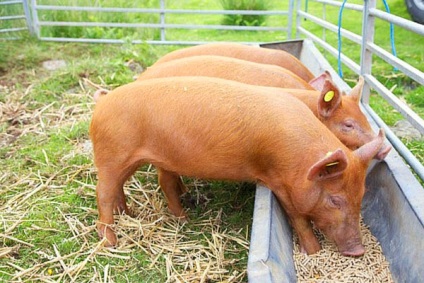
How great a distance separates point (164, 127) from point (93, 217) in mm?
980

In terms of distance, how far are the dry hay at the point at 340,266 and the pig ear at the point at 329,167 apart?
0.49 m

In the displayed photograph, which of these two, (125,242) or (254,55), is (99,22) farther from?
(125,242)

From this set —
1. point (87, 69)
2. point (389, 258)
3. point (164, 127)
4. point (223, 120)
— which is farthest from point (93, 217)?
point (87, 69)

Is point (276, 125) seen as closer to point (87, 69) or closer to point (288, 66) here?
point (288, 66)

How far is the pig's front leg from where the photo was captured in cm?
308

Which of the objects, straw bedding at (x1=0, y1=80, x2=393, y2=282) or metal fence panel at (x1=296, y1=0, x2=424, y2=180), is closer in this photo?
straw bedding at (x1=0, y1=80, x2=393, y2=282)

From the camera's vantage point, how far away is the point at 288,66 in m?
4.77

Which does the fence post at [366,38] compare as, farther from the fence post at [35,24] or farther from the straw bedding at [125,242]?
the fence post at [35,24]

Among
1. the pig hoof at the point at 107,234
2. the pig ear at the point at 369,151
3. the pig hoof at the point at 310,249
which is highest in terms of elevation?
the pig ear at the point at 369,151

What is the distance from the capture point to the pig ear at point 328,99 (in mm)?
3373

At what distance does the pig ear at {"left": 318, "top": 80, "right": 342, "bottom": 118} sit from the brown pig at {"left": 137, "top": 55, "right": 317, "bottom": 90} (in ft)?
1.64

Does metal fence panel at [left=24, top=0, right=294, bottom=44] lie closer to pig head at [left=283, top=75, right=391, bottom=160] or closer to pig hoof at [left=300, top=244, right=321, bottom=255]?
pig head at [left=283, top=75, right=391, bottom=160]

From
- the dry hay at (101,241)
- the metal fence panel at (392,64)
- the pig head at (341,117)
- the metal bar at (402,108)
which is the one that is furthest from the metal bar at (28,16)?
the pig head at (341,117)

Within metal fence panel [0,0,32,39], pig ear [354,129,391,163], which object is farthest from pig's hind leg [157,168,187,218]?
metal fence panel [0,0,32,39]
